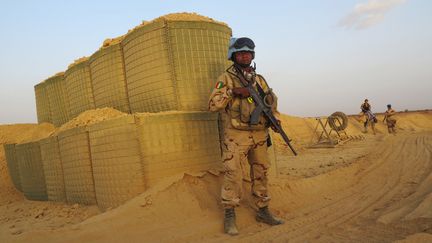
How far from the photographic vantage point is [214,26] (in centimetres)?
522

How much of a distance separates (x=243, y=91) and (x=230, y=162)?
77 cm

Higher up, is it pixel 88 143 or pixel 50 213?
pixel 88 143

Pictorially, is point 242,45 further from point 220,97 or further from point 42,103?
point 42,103

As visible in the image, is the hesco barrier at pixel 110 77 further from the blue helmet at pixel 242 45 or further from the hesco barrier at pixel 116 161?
the blue helmet at pixel 242 45

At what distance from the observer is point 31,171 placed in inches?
300

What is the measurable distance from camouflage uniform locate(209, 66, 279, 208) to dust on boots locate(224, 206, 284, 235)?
0.21ft

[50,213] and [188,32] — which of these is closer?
[188,32]

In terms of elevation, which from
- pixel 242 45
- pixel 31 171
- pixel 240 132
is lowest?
pixel 31 171

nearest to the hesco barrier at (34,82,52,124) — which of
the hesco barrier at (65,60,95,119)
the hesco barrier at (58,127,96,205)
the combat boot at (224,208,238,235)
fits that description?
the hesco barrier at (65,60,95,119)

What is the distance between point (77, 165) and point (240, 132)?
330cm

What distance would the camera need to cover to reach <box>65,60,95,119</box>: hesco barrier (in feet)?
21.6

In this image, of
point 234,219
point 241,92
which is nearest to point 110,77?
point 241,92

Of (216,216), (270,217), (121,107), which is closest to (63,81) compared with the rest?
(121,107)

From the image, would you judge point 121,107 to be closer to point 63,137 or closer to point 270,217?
point 63,137
